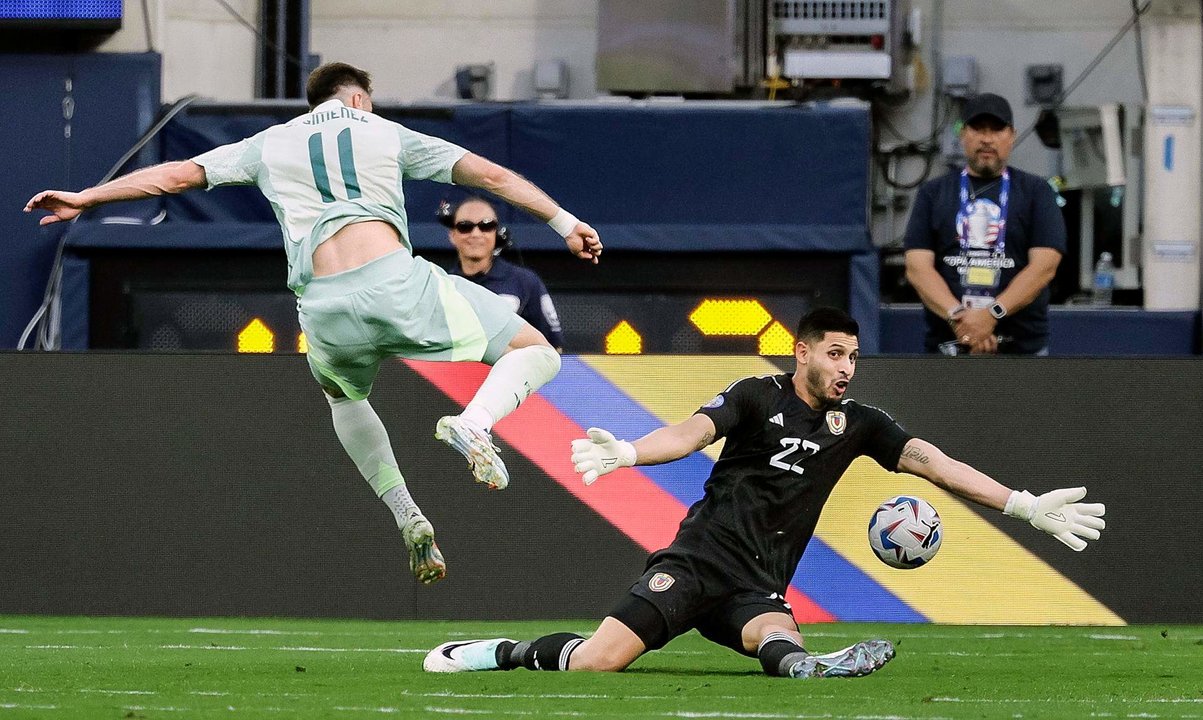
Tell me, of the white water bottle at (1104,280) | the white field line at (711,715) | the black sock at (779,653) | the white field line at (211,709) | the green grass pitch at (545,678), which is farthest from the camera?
the white water bottle at (1104,280)

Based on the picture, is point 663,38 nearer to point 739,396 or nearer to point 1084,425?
point 1084,425

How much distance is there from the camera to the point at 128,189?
7.61m

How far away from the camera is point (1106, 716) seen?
629 centimetres

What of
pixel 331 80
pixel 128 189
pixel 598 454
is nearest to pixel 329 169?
pixel 331 80

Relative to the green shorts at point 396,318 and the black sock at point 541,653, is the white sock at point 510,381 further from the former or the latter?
the black sock at point 541,653

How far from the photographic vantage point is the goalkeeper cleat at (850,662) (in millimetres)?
7289

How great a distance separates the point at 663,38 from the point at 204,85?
356 cm

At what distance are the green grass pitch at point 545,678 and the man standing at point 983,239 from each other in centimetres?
169

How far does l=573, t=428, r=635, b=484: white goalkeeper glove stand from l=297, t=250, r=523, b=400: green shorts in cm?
94

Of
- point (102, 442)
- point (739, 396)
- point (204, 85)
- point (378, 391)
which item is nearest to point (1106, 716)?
point (739, 396)

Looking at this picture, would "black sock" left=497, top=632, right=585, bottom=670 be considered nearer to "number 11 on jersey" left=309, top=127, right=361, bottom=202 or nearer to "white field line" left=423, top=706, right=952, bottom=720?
"white field line" left=423, top=706, right=952, bottom=720

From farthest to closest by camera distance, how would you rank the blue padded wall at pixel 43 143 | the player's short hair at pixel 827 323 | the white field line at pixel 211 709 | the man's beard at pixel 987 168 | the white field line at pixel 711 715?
1. the blue padded wall at pixel 43 143
2. the man's beard at pixel 987 168
3. the player's short hair at pixel 827 323
4. the white field line at pixel 211 709
5. the white field line at pixel 711 715

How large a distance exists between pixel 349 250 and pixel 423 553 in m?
1.34

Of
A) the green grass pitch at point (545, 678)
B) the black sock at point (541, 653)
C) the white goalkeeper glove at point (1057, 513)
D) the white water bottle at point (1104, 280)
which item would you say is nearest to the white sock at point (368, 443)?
the green grass pitch at point (545, 678)
